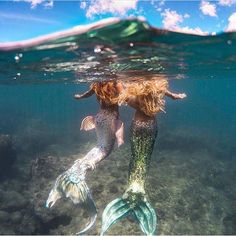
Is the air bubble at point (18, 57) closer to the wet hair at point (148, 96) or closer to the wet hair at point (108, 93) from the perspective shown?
the wet hair at point (108, 93)

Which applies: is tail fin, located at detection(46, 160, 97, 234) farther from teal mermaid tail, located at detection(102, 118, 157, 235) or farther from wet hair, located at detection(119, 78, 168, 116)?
wet hair, located at detection(119, 78, 168, 116)

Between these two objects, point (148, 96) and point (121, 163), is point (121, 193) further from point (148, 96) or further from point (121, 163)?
point (148, 96)

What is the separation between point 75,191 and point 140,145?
174cm

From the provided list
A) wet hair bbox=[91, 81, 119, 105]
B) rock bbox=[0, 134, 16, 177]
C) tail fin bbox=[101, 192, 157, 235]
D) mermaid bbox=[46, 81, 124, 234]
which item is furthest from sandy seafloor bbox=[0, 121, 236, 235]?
wet hair bbox=[91, 81, 119, 105]

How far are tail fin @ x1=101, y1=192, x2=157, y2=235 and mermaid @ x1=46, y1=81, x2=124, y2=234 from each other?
31 cm

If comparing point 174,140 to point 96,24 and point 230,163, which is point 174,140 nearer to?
point 230,163

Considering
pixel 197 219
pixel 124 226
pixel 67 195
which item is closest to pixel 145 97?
pixel 67 195

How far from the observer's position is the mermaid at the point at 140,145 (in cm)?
628

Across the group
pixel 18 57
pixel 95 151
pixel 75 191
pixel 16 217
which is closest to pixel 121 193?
pixel 16 217

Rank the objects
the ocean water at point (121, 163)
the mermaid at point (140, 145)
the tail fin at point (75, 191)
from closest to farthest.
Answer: the tail fin at point (75, 191)
the mermaid at point (140, 145)
the ocean water at point (121, 163)

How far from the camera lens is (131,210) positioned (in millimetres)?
6312

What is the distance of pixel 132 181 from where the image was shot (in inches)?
260

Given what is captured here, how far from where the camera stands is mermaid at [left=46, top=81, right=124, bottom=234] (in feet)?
20.0

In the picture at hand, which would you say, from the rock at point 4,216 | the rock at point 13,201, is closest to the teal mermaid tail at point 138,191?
the rock at point 4,216
